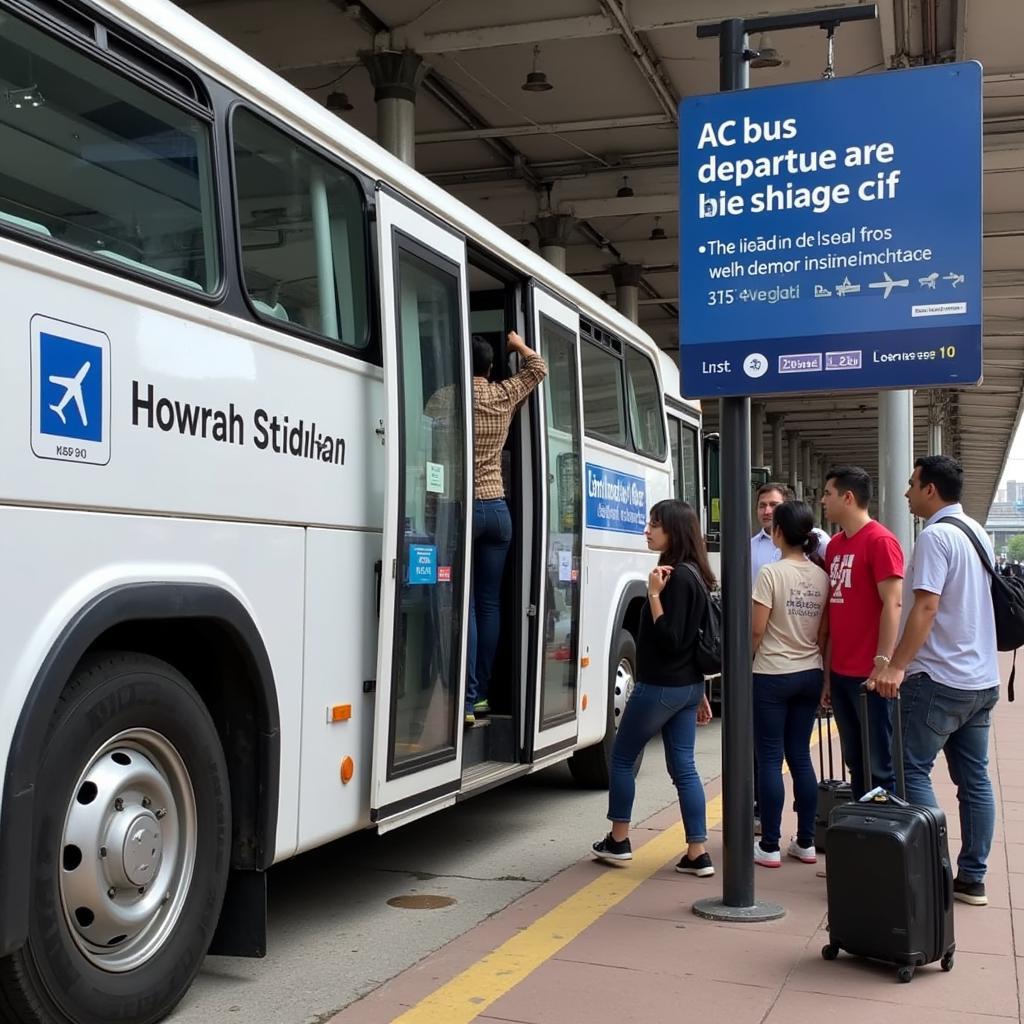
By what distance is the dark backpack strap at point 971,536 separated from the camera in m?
5.37

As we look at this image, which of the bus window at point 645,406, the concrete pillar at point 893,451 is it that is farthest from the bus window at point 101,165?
the concrete pillar at point 893,451

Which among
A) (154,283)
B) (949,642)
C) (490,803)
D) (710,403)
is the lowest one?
(490,803)

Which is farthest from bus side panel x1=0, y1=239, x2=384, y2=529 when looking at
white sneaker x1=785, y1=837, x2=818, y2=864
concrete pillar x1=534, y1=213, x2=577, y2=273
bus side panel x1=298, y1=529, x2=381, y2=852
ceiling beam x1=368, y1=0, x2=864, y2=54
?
concrete pillar x1=534, y1=213, x2=577, y2=273

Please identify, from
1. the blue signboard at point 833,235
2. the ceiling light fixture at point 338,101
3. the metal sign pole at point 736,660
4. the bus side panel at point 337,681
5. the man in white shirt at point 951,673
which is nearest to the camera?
the bus side panel at point 337,681

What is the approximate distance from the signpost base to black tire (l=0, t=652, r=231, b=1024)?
2053mm

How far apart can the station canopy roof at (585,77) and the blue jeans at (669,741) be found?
922 cm

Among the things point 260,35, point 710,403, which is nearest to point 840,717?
point 260,35

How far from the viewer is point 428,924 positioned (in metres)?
5.27

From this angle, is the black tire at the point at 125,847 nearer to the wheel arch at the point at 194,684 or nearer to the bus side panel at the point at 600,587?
the wheel arch at the point at 194,684

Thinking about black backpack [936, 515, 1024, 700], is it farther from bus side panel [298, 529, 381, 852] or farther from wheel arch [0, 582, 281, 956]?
wheel arch [0, 582, 281, 956]

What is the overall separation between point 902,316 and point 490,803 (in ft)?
14.1

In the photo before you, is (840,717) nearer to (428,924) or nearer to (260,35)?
(428,924)

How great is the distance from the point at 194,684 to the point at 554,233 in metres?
16.2

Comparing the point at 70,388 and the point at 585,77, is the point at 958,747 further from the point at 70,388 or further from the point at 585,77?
the point at 585,77
